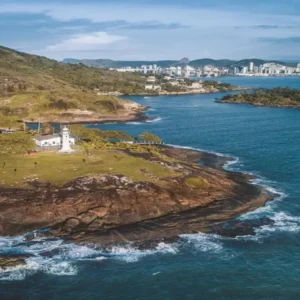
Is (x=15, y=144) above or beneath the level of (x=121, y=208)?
above

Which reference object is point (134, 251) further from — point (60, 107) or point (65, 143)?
point (60, 107)

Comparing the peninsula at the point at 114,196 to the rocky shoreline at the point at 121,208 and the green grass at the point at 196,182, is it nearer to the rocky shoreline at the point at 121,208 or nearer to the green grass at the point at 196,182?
the rocky shoreline at the point at 121,208

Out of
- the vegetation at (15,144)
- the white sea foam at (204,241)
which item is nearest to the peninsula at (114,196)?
the vegetation at (15,144)

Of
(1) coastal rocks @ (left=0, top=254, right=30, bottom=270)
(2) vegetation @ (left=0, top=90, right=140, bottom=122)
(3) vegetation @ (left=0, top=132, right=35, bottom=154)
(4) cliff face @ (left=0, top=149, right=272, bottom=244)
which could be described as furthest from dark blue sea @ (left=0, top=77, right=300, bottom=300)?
(2) vegetation @ (left=0, top=90, right=140, bottom=122)

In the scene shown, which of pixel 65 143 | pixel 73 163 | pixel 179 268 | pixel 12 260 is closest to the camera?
pixel 179 268

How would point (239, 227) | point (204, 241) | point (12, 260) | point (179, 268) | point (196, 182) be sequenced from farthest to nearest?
point (196, 182)
point (239, 227)
point (204, 241)
point (12, 260)
point (179, 268)

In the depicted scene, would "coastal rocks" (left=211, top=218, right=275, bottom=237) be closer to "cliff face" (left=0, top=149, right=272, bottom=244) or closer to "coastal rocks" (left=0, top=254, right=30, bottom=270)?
"cliff face" (left=0, top=149, right=272, bottom=244)

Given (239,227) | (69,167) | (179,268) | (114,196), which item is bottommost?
(179,268)

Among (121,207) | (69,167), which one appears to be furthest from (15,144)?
(121,207)
